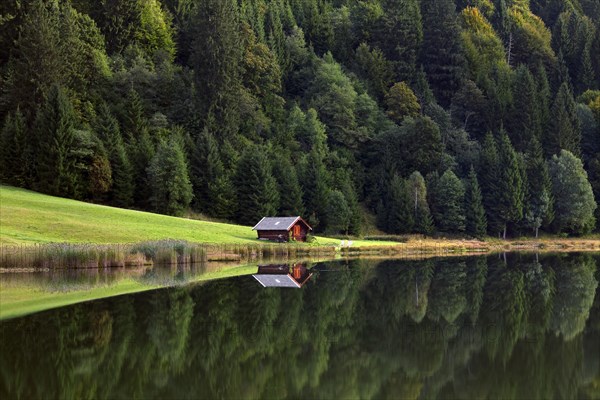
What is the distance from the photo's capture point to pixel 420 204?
109125 millimetres

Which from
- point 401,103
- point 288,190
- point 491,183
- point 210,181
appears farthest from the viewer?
point 401,103

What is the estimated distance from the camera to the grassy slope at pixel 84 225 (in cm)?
6531

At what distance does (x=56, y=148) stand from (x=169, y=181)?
13.2m

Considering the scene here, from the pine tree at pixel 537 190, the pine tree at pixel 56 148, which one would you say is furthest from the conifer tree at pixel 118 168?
the pine tree at pixel 537 190

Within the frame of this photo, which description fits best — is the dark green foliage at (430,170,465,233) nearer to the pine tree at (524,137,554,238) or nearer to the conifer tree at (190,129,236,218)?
the pine tree at (524,137,554,238)

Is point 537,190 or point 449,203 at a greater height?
point 537,190

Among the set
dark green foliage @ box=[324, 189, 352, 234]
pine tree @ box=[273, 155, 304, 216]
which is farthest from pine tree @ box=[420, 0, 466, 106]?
dark green foliage @ box=[324, 189, 352, 234]

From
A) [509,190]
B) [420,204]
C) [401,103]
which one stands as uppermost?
[401,103]

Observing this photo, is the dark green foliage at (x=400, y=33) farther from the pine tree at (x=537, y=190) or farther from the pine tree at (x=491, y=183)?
the pine tree at (x=537, y=190)

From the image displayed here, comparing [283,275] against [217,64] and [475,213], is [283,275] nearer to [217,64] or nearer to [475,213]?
[475,213]

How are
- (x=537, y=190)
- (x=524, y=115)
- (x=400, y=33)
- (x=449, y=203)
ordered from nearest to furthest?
(x=449, y=203), (x=537, y=190), (x=524, y=115), (x=400, y=33)

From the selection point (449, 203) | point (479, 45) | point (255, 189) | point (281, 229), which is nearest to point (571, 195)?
point (449, 203)

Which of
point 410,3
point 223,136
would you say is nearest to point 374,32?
point 410,3

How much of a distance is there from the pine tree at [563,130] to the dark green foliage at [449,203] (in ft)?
71.6
